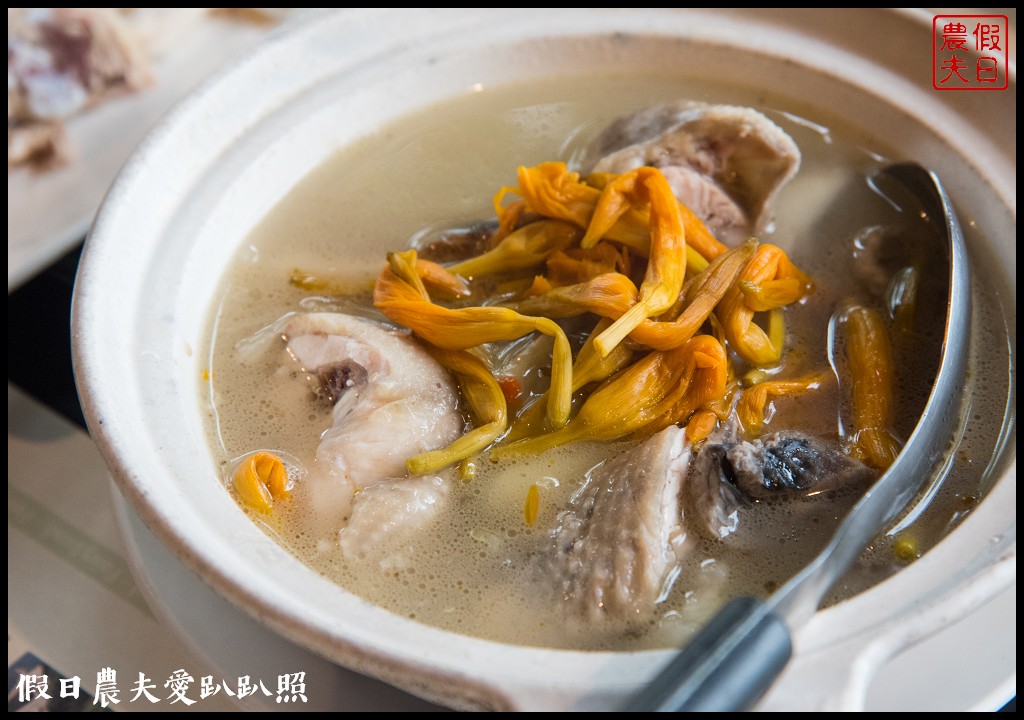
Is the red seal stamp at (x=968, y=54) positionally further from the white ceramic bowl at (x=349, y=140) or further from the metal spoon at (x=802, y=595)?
the metal spoon at (x=802, y=595)

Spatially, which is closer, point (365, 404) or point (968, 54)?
point (365, 404)

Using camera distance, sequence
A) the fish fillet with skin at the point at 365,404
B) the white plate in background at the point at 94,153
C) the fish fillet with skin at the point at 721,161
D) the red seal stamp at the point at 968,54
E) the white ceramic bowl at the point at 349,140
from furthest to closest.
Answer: the white plate in background at the point at 94,153, the red seal stamp at the point at 968,54, the fish fillet with skin at the point at 721,161, the fish fillet with skin at the point at 365,404, the white ceramic bowl at the point at 349,140

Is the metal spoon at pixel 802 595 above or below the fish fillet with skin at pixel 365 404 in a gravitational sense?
above

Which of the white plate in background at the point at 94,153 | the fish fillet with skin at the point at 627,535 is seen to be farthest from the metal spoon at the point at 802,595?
the white plate in background at the point at 94,153

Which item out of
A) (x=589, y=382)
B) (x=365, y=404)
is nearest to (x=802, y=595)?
(x=589, y=382)

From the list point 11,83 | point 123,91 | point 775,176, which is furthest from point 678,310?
point 11,83

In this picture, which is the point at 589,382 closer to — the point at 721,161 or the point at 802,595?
the point at 802,595

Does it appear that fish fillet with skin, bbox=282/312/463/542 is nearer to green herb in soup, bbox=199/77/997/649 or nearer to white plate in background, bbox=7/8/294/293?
green herb in soup, bbox=199/77/997/649
